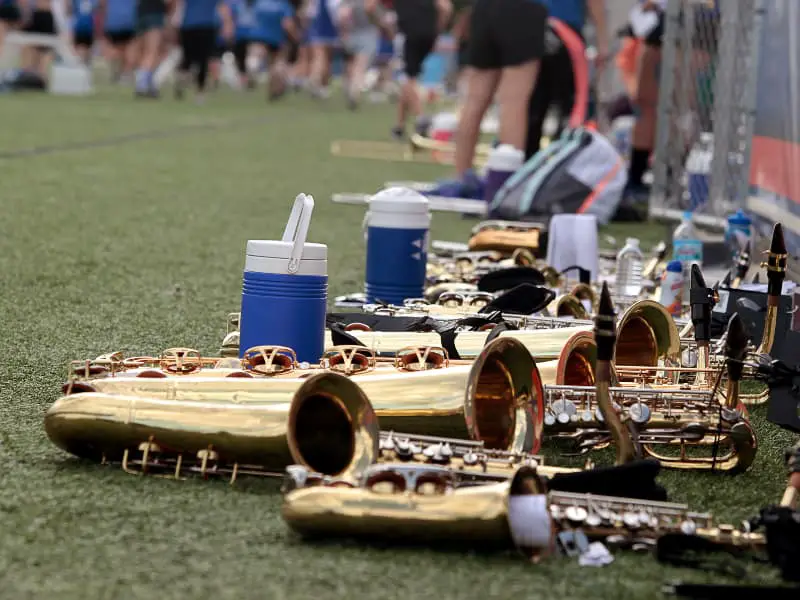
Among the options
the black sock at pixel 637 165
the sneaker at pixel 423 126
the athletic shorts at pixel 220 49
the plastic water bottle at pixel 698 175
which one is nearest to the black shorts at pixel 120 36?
the athletic shorts at pixel 220 49

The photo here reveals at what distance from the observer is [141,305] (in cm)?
483

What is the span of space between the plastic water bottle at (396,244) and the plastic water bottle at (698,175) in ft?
10.8

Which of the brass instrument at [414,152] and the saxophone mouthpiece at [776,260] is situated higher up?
the brass instrument at [414,152]

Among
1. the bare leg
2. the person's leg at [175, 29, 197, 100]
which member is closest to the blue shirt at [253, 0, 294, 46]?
the person's leg at [175, 29, 197, 100]

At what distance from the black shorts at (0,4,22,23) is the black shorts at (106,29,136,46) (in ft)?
8.27

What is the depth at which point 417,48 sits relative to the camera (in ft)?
43.4

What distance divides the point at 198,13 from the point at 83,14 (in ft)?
15.7

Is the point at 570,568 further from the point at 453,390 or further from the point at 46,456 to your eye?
the point at 46,456

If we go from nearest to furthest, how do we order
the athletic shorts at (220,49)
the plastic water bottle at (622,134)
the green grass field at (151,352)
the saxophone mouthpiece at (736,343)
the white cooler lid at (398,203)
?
the green grass field at (151,352)
the saxophone mouthpiece at (736,343)
the white cooler lid at (398,203)
the plastic water bottle at (622,134)
the athletic shorts at (220,49)

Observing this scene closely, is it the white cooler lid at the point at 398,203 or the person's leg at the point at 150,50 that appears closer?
the white cooler lid at the point at 398,203

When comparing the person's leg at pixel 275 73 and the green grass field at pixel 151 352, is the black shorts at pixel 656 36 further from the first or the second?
the person's leg at pixel 275 73

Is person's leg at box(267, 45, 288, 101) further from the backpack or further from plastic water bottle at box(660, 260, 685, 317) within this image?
plastic water bottle at box(660, 260, 685, 317)

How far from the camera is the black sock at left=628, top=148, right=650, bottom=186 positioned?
10359mm

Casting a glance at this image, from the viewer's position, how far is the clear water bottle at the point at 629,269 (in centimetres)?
536
